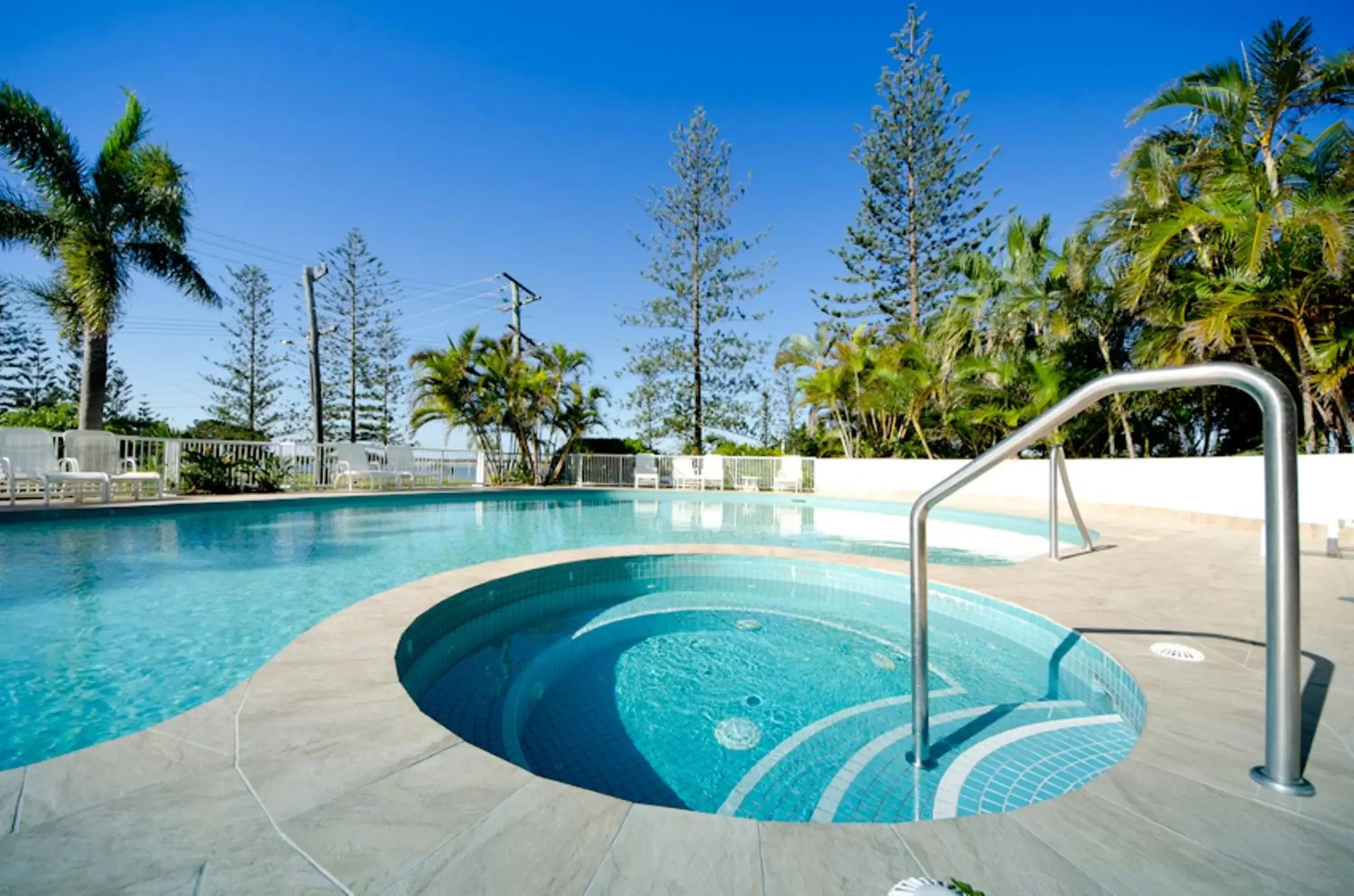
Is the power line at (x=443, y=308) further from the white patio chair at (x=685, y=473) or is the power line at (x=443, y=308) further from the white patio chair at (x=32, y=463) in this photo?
the white patio chair at (x=32, y=463)

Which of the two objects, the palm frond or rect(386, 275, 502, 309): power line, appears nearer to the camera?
the palm frond

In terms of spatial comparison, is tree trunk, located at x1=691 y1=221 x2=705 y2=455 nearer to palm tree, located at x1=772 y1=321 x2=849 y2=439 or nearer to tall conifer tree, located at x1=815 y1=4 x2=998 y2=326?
palm tree, located at x1=772 y1=321 x2=849 y2=439

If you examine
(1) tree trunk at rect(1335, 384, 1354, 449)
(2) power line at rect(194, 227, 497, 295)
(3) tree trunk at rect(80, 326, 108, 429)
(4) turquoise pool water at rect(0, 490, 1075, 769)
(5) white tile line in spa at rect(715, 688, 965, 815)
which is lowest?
(5) white tile line in spa at rect(715, 688, 965, 815)

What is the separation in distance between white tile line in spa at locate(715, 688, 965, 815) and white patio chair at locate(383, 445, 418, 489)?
12.1 meters

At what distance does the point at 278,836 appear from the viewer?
123 cm

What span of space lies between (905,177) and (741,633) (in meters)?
19.5

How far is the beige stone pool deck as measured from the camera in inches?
43.4

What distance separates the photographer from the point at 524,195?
57.5 feet

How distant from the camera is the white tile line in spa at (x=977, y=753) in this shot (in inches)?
76.2

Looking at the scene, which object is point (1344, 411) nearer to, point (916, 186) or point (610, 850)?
point (610, 850)

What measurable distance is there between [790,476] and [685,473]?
9.56 feet

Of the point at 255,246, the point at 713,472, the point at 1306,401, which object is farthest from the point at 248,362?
the point at 1306,401

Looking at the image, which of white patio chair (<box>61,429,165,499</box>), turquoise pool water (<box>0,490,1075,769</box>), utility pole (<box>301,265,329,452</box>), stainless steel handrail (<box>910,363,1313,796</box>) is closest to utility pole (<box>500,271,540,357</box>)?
utility pole (<box>301,265,329,452</box>)

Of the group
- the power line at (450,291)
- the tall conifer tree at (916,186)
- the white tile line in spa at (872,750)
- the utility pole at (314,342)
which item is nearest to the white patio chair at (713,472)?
the tall conifer tree at (916,186)
